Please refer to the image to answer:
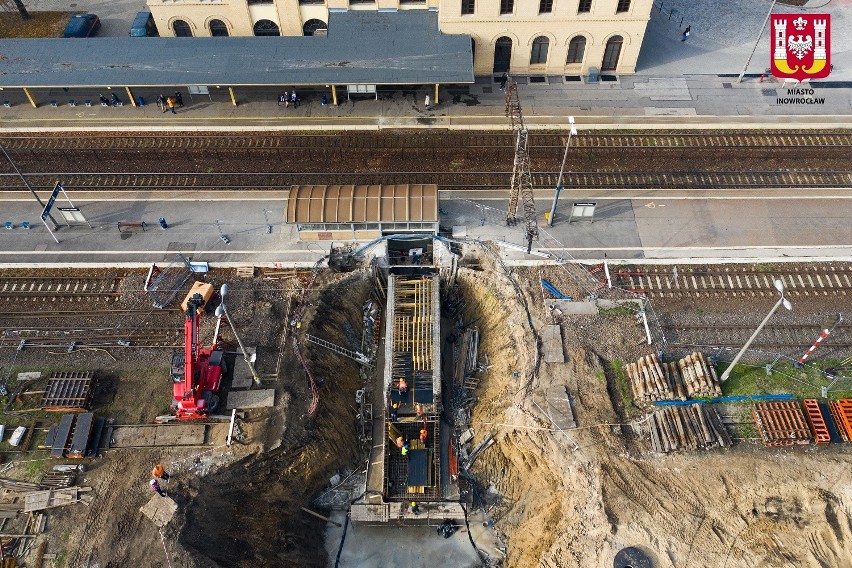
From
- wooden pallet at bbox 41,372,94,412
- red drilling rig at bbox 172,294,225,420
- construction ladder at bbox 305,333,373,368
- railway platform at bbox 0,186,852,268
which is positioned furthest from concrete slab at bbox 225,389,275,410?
railway platform at bbox 0,186,852,268

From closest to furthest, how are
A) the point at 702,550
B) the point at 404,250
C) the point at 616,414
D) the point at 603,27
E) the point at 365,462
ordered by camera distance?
the point at 702,550 < the point at 616,414 < the point at 365,462 < the point at 404,250 < the point at 603,27

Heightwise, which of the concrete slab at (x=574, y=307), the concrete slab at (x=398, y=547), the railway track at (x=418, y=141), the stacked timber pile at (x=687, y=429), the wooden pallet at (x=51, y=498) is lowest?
the concrete slab at (x=398, y=547)

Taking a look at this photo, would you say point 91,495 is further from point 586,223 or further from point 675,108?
point 675,108

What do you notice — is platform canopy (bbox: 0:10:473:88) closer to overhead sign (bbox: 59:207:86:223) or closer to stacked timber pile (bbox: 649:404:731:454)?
overhead sign (bbox: 59:207:86:223)

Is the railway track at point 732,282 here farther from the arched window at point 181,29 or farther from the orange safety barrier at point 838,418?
the arched window at point 181,29

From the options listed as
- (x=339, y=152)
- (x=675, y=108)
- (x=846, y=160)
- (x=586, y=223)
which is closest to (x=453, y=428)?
(x=586, y=223)

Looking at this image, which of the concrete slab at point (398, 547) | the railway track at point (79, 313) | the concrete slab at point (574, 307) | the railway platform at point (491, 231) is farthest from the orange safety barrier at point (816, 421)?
the railway track at point (79, 313)

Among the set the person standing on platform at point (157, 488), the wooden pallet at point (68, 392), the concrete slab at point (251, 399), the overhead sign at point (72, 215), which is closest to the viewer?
the person standing on platform at point (157, 488)
